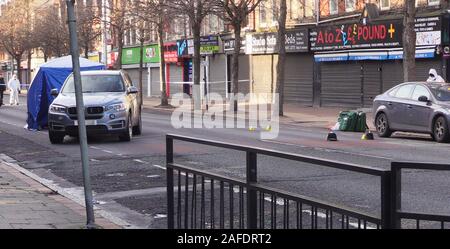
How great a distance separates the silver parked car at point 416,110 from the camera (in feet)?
53.8

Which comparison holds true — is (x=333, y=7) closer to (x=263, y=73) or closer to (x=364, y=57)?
(x=364, y=57)

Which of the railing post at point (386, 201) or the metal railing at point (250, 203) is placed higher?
the railing post at point (386, 201)

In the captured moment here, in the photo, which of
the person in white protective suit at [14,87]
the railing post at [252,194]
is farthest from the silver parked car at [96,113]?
the person in white protective suit at [14,87]

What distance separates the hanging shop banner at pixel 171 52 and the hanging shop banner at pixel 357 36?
14968 millimetres

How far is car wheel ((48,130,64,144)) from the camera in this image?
1631 centimetres

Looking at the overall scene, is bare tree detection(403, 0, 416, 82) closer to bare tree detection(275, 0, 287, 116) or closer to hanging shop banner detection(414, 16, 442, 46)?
hanging shop banner detection(414, 16, 442, 46)

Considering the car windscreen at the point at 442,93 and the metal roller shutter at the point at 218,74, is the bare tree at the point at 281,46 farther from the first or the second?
the metal roller shutter at the point at 218,74

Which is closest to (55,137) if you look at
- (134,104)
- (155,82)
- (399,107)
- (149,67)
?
(134,104)

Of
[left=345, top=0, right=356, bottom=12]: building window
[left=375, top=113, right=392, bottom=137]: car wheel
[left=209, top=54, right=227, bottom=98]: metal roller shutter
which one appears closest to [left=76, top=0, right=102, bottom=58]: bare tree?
[left=209, top=54, right=227, bottom=98]: metal roller shutter

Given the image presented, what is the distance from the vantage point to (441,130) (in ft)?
53.5

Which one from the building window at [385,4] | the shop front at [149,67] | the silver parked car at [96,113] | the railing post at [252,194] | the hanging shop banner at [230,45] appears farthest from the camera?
the shop front at [149,67]
